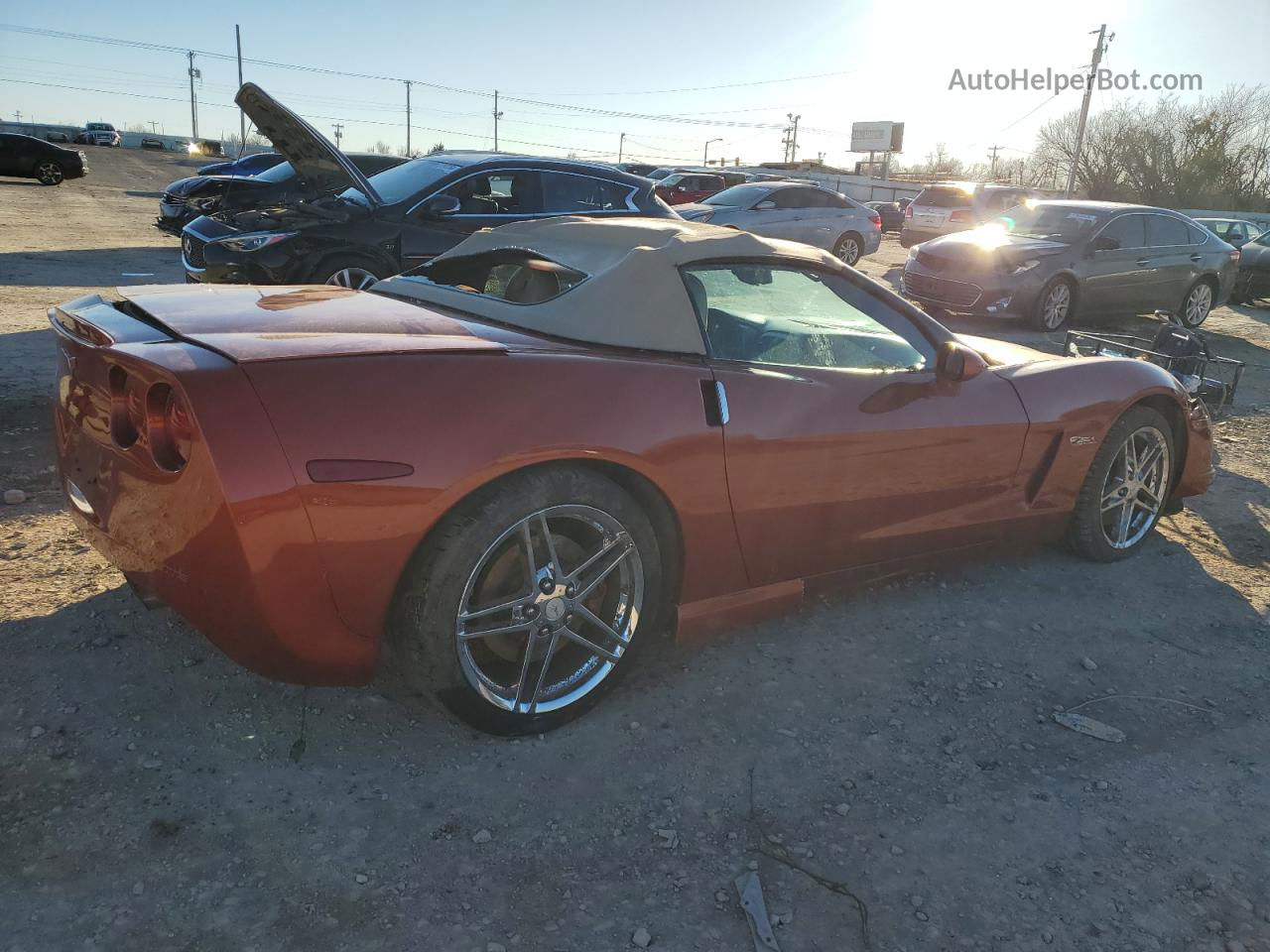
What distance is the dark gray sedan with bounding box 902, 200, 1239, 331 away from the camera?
1044 centimetres

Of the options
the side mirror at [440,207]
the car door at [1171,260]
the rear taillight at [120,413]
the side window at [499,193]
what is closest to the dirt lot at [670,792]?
the rear taillight at [120,413]

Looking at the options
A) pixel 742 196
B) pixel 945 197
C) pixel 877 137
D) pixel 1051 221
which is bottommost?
pixel 1051 221

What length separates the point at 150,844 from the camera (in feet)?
6.62

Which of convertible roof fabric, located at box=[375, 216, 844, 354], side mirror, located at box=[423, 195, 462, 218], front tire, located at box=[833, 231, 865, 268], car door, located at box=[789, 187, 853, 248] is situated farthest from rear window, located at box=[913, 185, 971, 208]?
convertible roof fabric, located at box=[375, 216, 844, 354]

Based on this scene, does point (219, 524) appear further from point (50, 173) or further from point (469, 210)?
point (50, 173)

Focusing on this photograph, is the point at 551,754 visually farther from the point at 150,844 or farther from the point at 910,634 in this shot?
the point at 910,634

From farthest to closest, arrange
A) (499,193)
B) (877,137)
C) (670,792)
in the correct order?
1. (877,137)
2. (499,193)
3. (670,792)

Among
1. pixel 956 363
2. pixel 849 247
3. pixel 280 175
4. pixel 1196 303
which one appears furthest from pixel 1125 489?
pixel 849 247

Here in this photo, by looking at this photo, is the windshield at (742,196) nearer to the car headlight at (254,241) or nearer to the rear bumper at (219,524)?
the car headlight at (254,241)

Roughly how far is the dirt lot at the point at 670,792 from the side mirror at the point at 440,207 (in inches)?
178

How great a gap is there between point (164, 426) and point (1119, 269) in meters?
11.5

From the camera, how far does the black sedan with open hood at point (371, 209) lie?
6715mm

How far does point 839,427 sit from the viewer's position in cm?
293

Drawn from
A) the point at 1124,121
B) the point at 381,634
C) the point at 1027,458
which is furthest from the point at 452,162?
the point at 1124,121
